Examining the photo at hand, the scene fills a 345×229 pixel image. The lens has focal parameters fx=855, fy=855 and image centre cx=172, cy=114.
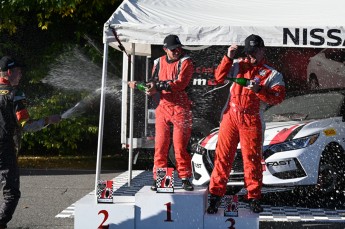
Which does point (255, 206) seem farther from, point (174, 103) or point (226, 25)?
point (226, 25)

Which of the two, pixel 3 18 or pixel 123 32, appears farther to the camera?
pixel 3 18

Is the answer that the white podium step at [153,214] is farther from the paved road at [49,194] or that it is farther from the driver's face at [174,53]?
the driver's face at [174,53]

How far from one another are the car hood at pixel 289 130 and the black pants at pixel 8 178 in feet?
10.9

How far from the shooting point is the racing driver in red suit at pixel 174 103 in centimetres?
941

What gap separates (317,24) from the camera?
9422 millimetres

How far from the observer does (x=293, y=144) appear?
413 inches

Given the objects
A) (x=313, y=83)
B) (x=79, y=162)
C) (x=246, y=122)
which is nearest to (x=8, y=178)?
(x=246, y=122)

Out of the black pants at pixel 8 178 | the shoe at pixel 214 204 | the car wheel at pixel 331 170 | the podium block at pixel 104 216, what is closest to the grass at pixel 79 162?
the car wheel at pixel 331 170

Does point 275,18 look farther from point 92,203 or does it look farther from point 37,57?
point 37,57

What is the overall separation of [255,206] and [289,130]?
6.83 ft

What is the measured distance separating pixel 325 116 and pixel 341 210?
51.9 inches

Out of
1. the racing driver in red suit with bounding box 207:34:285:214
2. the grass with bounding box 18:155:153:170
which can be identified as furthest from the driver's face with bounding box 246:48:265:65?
the grass with bounding box 18:155:153:170

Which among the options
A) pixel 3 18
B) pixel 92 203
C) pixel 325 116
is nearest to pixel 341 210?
pixel 325 116

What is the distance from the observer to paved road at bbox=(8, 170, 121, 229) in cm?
979
